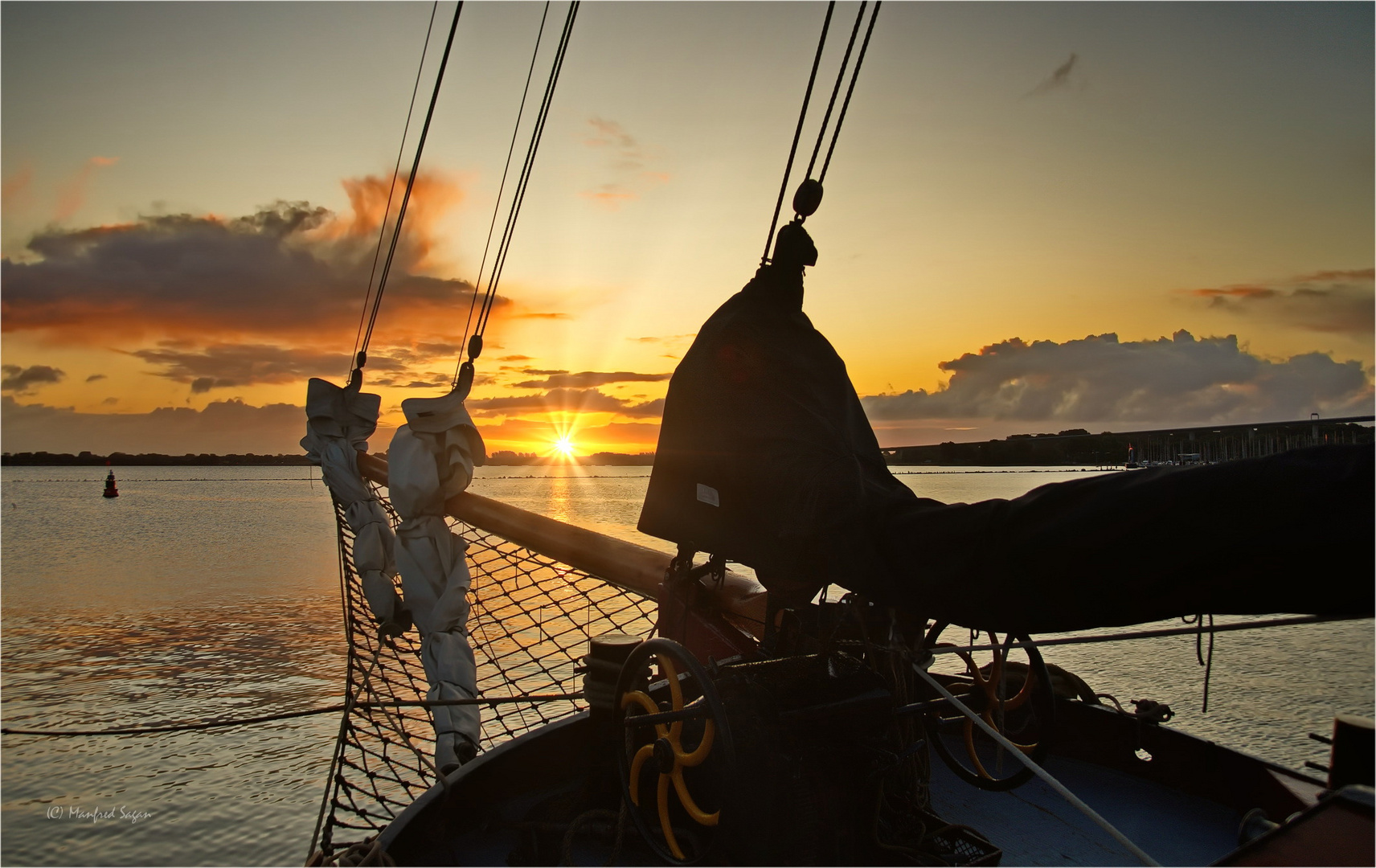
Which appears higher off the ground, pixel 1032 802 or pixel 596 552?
pixel 596 552

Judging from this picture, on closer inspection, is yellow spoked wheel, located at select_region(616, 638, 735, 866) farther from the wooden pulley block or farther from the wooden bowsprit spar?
the wooden pulley block

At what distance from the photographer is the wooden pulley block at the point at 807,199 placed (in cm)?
270

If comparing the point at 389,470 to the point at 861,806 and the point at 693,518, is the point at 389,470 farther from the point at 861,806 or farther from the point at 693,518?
the point at 861,806

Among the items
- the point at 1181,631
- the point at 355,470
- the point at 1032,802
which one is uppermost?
the point at 1181,631

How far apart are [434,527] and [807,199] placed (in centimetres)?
Result: 280

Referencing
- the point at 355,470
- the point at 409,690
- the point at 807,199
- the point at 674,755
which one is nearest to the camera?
the point at 674,755

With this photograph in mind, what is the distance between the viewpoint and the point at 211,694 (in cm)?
1149

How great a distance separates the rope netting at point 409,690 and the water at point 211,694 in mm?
659

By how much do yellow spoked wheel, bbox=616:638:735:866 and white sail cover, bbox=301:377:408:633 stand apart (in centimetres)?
320

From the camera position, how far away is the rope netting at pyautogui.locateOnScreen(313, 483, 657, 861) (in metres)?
4.68

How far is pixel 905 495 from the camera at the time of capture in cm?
183

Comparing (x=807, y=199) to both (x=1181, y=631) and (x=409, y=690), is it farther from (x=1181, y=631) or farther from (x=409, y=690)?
(x=409, y=690)

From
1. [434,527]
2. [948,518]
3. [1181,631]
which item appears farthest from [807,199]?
[434,527]

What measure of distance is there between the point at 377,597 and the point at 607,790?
107 inches
